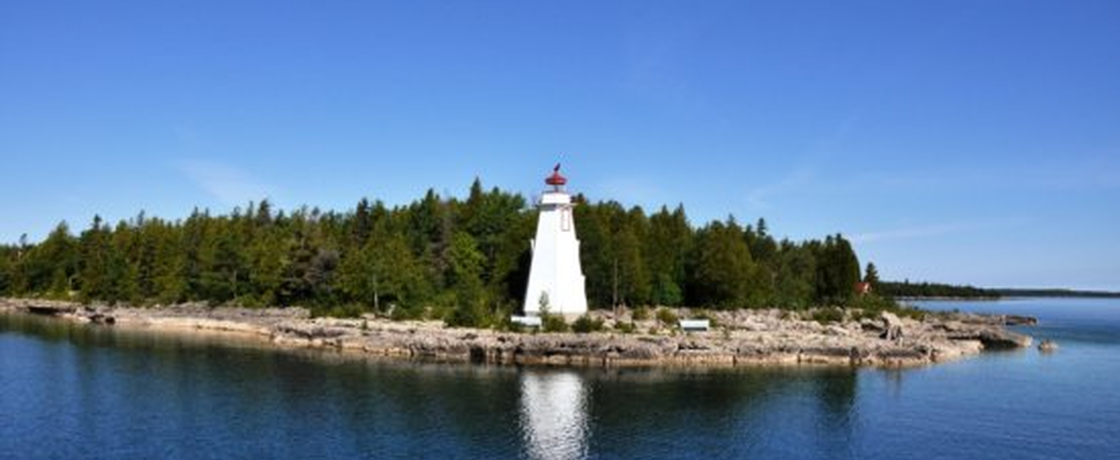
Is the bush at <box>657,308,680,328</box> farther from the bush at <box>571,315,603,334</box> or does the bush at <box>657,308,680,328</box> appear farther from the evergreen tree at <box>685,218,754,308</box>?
the evergreen tree at <box>685,218,754,308</box>

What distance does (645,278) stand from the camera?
9988 cm

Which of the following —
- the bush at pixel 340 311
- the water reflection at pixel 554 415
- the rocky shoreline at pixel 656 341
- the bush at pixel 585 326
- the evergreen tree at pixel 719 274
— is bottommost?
the water reflection at pixel 554 415

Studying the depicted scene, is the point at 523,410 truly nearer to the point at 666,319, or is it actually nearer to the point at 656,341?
the point at 656,341

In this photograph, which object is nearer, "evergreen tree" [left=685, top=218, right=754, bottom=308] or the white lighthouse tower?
the white lighthouse tower

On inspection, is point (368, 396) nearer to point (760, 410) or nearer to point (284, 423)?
point (284, 423)

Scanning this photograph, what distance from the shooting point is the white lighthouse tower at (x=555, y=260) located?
83.5 meters

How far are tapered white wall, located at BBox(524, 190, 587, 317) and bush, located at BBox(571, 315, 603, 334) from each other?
3.87 metres

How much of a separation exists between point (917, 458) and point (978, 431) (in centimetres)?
864

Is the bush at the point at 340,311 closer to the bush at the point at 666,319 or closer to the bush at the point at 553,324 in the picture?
the bush at the point at 553,324

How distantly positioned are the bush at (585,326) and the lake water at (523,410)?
1140 centimetres

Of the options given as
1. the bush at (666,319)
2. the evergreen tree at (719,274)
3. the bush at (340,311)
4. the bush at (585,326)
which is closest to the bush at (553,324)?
the bush at (585,326)

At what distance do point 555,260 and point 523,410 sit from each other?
32.2m

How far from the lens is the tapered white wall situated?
83.5 meters

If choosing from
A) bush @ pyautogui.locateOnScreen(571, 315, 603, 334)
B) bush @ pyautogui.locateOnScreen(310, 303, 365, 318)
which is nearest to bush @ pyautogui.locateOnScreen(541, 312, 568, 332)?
bush @ pyautogui.locateOnScreen(571, 315, 603, 334)
